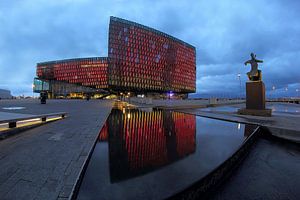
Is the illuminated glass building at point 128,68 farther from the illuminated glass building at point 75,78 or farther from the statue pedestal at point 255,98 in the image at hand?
the statue pedestal at point 255,98

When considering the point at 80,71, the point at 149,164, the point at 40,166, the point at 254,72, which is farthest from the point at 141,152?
the point at 80,71

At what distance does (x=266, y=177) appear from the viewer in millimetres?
4070

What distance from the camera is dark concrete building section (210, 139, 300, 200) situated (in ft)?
11.0

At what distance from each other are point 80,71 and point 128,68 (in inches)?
1434

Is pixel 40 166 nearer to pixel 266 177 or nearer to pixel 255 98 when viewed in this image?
A: pixel 266 177

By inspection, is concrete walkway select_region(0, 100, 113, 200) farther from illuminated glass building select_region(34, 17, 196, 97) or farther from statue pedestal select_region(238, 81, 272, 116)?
illuminated glass building select_region(34, 17, 196, 97)

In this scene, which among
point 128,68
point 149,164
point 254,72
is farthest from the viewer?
point 128,68

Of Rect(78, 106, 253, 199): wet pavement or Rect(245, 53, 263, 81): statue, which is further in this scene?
Rect(245, 53, 263, 81): statue

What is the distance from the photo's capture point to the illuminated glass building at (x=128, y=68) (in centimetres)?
8069

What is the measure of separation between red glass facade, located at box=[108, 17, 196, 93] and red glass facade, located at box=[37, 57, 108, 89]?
17.7 metres

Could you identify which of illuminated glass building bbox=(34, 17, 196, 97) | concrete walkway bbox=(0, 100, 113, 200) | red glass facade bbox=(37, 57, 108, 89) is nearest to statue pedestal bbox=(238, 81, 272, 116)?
concrete walkway bbox=(0, 100, 113, 200)

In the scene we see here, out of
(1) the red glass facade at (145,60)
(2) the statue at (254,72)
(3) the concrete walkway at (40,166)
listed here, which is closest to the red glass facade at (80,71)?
(1) the red glass facade at (145,60)

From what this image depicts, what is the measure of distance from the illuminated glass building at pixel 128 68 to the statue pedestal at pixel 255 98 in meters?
72.2

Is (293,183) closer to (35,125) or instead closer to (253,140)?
(253,140)
